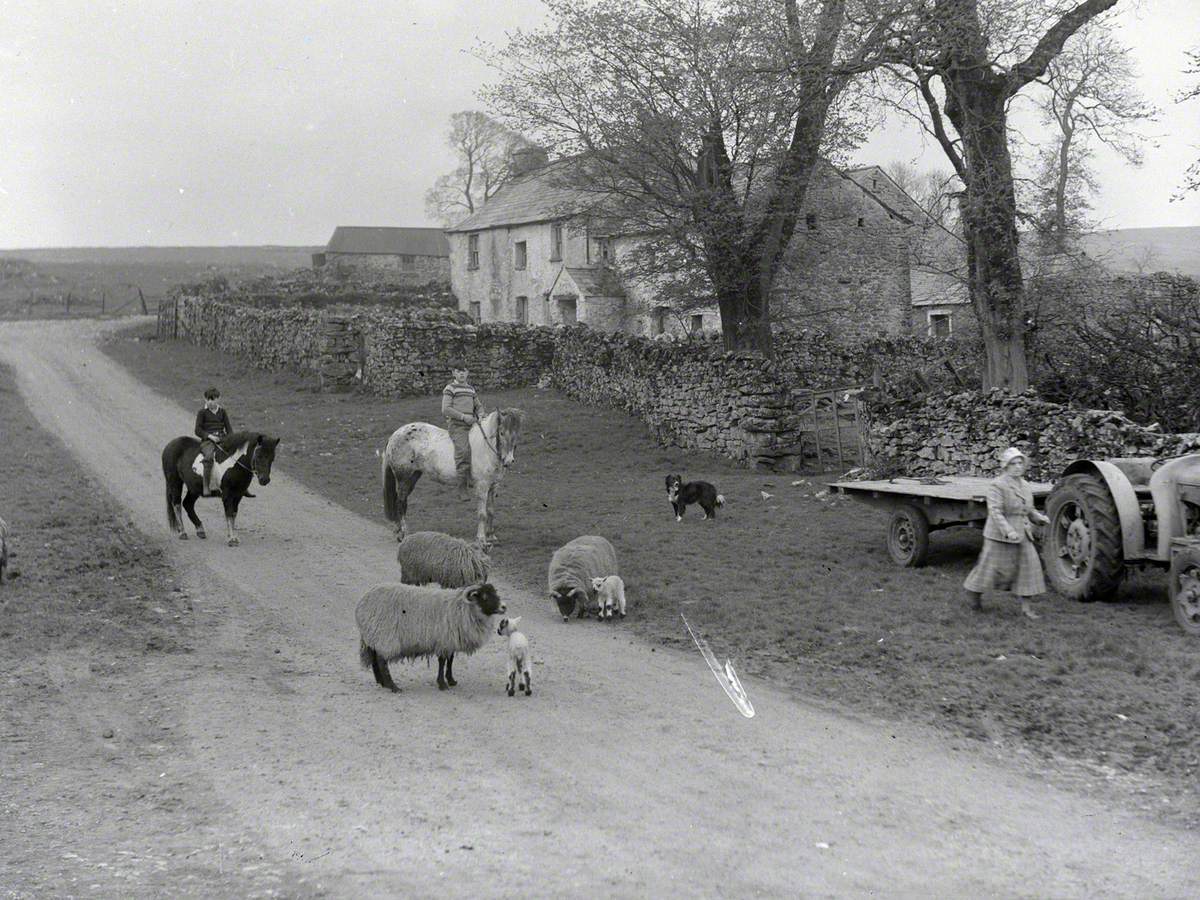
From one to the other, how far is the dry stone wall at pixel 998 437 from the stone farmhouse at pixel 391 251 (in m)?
58.4

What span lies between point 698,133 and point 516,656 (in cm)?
1710

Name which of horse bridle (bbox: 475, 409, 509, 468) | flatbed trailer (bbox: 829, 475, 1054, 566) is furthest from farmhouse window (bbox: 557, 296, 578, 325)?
flatbed trailer (bbox: 829, 475, 1054, 566)

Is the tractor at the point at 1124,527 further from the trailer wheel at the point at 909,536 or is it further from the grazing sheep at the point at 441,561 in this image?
the grazing sheep at the point at 441,561

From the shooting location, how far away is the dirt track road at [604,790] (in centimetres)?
564

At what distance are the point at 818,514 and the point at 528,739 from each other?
32.8 feet

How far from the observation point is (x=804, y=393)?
949 inches

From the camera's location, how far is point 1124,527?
10.9m

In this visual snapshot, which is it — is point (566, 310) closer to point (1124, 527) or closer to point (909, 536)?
point (909, 536)

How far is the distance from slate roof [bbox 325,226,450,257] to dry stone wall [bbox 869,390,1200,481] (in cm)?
6221

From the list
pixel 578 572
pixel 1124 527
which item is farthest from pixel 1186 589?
pixel 578 572

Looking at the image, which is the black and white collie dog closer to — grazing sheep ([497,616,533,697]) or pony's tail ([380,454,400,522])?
pony's tail ([380,454,400,522])

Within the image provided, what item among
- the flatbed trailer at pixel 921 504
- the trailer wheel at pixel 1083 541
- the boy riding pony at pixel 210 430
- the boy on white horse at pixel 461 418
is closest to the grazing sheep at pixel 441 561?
the boy on white horse at pixel 461 418

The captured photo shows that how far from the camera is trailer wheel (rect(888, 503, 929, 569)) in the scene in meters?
13.2

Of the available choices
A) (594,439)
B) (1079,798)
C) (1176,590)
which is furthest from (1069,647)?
(594,439)
